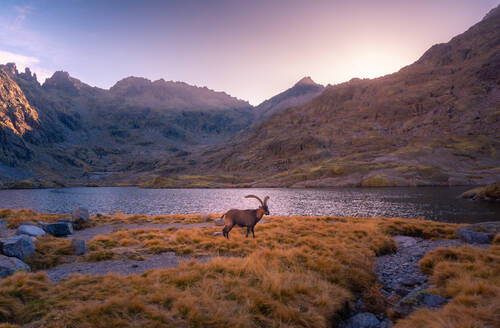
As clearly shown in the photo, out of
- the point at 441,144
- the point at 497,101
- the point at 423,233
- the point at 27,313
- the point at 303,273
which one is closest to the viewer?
the point at 27,313

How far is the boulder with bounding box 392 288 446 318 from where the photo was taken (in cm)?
797

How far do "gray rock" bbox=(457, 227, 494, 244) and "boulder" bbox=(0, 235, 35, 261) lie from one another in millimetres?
27058

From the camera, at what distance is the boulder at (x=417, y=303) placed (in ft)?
26.2

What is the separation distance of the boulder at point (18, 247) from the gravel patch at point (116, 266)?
1.80m

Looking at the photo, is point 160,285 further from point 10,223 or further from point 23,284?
point 10,223

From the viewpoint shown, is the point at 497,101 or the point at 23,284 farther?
the point at 497,101

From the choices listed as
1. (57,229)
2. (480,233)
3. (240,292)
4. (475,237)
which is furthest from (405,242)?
(57,229)

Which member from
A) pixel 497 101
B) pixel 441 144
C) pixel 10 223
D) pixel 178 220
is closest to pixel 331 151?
pixel 441 144

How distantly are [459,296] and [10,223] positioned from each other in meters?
31.9

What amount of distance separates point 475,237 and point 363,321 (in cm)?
1547

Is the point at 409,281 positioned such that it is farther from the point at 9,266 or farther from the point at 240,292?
the point at 9,266

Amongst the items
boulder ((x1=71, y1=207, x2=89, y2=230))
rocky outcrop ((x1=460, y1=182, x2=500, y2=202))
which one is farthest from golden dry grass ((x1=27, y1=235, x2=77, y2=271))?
rocky outcrop ((x1=460, y1=182, x2=500, y2=202))

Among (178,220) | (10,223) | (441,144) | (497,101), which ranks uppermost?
(497,101)

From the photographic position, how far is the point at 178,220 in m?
29.8
